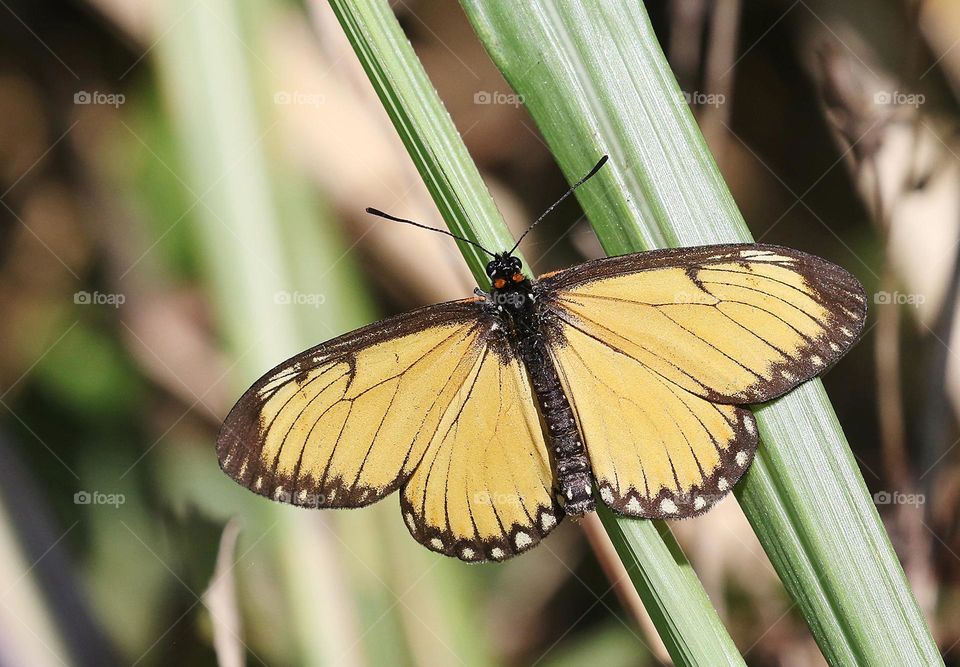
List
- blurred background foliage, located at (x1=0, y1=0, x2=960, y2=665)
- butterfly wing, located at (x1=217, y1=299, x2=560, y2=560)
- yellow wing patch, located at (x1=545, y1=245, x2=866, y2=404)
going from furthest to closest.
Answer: blurred background foliage, located at (x1=0, y1=0, x2=960, y2=665) → butterfly wing, located at (x1=217, y1=299, x2=560, y2=560) → yellow wing patch, located at (x1=545, y1=245, x2=866, y2=404)

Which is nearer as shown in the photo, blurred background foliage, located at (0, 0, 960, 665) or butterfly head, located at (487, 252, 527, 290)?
butterfly head, located at (487, 252, 527, 290)

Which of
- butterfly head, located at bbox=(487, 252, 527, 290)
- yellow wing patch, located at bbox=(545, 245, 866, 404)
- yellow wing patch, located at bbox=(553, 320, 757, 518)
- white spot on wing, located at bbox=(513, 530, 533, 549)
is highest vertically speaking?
butterfly head, located at bbox=(487, 252, 527, 290)

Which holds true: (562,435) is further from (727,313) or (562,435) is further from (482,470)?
(727,313)

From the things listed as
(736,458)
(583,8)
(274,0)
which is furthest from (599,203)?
(274,0)

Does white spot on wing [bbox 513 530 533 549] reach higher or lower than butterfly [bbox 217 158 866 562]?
lower

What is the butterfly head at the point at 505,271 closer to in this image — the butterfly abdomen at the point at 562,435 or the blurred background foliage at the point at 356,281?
the butterfly abdomen at the point at 562,435

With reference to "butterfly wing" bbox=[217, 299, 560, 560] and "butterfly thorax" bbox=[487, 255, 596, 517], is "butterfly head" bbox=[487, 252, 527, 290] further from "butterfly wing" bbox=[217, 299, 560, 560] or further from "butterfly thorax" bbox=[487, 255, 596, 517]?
"butterfly wing" bbox=[217, 299, 560, 560]

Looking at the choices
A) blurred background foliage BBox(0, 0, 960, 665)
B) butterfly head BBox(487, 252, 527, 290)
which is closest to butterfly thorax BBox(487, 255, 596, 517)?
butterfly head BBox(487, 252, 527, 290)

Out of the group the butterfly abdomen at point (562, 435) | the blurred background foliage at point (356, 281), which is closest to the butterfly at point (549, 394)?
the butterfly abdomen at point (562, 435)
